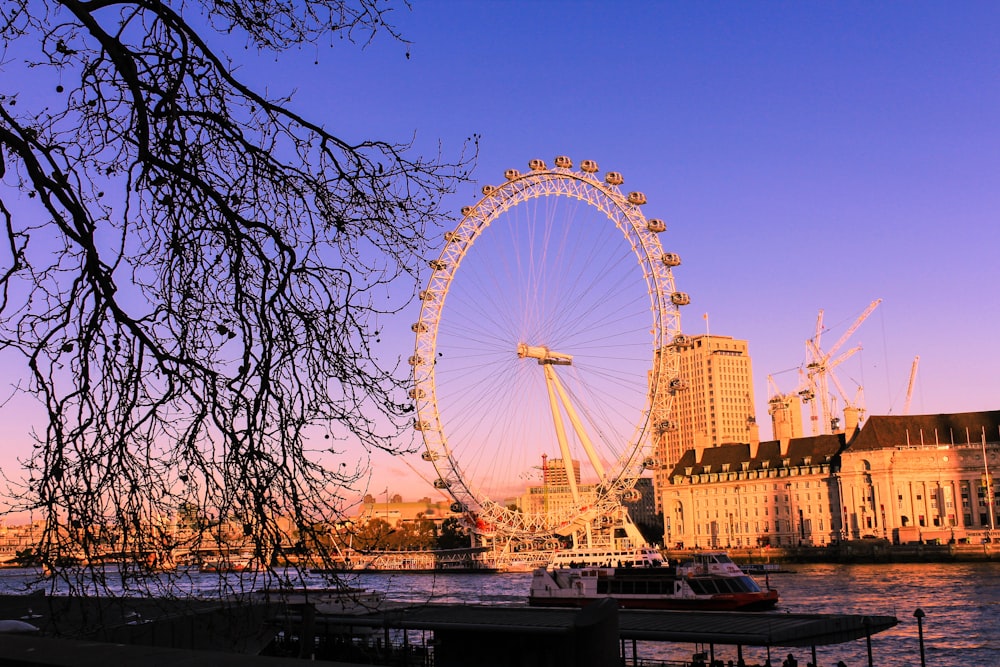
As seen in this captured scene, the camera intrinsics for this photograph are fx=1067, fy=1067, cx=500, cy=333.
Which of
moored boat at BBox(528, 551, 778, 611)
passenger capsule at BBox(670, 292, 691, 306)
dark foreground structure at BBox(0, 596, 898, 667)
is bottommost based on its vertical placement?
moored boat at BBox(528, 551, 778, 611)

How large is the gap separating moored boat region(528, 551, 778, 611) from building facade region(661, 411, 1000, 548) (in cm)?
7763

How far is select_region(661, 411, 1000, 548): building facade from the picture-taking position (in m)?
126

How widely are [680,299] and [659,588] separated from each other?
945 inches

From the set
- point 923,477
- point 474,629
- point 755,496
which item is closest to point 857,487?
point 923,477

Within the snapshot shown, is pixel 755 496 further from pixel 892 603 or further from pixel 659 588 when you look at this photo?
pixel 659 588

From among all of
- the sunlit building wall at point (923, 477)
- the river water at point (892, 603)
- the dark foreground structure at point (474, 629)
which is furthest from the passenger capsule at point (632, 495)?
the sunlit building wall at point (923, 477)

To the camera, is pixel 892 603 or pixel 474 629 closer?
pixel 474 629

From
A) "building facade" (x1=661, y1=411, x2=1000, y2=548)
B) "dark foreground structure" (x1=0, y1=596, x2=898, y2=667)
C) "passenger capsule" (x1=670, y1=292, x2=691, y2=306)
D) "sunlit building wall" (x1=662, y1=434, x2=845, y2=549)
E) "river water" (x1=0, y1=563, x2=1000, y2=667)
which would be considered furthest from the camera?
"sunlit building wall" (x1=662, y1=434, x2=845, y2=549)

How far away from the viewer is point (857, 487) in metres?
134

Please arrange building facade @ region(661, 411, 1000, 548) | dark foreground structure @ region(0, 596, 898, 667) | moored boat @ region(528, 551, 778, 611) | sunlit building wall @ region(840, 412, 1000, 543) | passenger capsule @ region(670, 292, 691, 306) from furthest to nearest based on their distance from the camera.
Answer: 1. building facade @ region(661, 411, 1000, 548)
2. sunlit building wall @ region(840, 412, 1000, 543)
3. passenger capsule @ region(670, 292, 691, 306)
4. moored boat @ region(528, 551, 778, 611)
5. dark foreground structure @ region(0, 596, 898, 667)

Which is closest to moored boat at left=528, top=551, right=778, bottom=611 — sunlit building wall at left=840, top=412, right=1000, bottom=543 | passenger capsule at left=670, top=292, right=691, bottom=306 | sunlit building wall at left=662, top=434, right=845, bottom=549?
passenger capsule at left=670, top=292, right=691, bottom=306

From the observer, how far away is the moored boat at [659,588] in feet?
163

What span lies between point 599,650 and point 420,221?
11.9 ft

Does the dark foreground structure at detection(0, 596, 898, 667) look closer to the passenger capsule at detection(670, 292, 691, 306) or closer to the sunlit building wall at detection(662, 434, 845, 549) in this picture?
the passenger capsule at detection(670, 292, 691, 306)
